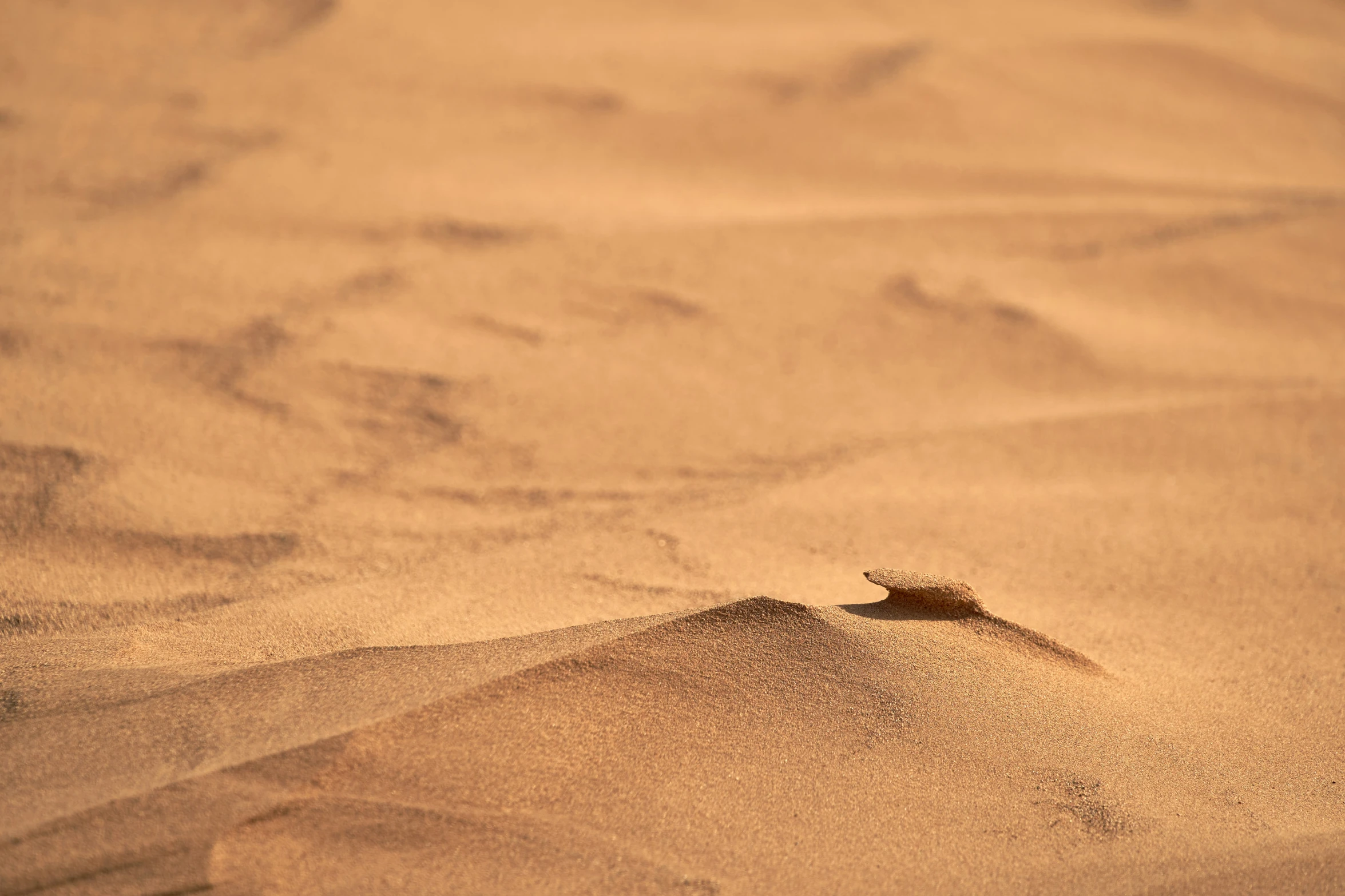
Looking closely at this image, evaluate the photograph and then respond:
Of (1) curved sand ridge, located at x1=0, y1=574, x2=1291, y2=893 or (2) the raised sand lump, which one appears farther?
(2) the raised sand lump

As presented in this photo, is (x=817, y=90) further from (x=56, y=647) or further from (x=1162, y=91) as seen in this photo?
(x=56, y=647)

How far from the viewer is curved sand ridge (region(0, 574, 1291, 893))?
854 mm

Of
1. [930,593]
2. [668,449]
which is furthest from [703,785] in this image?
[668,449]

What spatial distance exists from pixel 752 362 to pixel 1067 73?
1.82 meters

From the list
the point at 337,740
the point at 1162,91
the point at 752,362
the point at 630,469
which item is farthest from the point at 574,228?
the point at 1162,91

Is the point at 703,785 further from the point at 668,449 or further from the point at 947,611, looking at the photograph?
the point at 668,449

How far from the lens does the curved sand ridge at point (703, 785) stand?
2.80 ft

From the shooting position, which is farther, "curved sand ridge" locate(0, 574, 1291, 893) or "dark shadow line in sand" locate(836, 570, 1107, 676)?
"dark shadow line in sand" locate(836, 570, 1107, 676)

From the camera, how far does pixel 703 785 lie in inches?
38.1

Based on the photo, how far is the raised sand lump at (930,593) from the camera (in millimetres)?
1184

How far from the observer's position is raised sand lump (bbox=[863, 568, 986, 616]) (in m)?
1.18

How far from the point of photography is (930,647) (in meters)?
1.14

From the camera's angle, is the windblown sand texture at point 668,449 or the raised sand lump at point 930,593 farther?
the raised sand lump at point 930,593

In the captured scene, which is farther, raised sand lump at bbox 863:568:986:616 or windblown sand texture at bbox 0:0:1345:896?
raised sand lump at bbox 863:568:986:616
